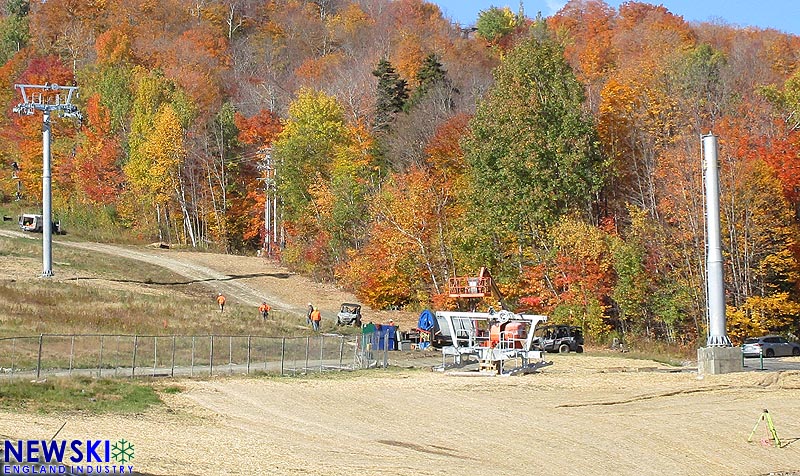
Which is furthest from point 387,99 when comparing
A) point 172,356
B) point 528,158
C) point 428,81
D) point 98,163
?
point 172,356

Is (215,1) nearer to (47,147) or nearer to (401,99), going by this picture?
(401,99)

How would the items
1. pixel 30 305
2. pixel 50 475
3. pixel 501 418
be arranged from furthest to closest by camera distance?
pixel 30 305, pixel 501 418, pixel 50 475

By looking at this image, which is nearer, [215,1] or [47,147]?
[47,147]

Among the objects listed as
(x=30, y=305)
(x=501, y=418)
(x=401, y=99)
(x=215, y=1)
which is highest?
(x=215, y=1)

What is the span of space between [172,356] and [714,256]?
2508 centimetres

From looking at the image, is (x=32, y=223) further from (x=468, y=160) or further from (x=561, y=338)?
(x=561, y=338)

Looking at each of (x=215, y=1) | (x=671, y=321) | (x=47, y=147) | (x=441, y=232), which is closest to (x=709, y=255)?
(x=671, y=321)

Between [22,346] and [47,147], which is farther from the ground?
[47,147]

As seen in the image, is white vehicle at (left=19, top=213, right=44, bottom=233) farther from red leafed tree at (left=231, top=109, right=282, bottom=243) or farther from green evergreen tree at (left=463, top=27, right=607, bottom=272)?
green evergreen tree at (left=463, top=27, right=607, bottom=272)

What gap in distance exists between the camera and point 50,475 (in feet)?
53.5

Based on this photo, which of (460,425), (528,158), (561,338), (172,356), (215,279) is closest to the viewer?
(460,425)

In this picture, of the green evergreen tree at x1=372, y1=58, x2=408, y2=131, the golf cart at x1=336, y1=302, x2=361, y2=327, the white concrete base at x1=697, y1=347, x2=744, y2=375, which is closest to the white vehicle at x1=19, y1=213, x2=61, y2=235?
the green evergreen tree at x1=372, y1=58, x2=408, y2=131

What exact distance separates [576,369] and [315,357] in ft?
37.6

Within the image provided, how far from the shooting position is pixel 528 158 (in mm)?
68375
